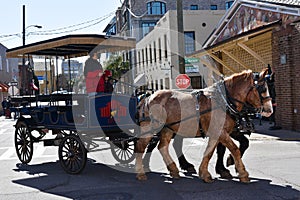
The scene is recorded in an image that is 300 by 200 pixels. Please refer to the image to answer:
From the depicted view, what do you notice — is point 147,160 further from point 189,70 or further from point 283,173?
point 189,70

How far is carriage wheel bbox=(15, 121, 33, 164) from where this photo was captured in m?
9.56

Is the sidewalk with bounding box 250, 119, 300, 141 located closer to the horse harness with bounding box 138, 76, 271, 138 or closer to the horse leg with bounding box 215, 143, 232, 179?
the horse leg with bounding box 215, 143, 232, 179

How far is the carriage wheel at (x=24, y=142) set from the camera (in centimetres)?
956

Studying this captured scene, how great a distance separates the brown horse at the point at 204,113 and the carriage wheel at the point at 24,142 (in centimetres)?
340

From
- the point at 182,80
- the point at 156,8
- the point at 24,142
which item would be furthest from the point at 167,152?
the point at 156,8

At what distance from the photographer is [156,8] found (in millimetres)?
49094

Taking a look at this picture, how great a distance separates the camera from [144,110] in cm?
755

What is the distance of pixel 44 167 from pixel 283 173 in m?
A: 5.33

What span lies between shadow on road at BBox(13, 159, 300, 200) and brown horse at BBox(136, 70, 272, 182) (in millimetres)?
256

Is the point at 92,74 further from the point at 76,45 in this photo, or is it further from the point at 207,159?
the point at 207,159

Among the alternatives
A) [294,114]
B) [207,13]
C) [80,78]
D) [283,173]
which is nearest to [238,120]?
[283,173]

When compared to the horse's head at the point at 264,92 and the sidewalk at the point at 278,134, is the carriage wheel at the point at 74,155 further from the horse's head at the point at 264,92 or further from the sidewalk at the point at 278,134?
the sidewalk at the point at 278,134

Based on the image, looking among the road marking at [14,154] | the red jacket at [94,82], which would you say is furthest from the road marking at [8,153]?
the red jacket at [94,82]

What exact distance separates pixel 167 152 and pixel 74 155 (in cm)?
193
